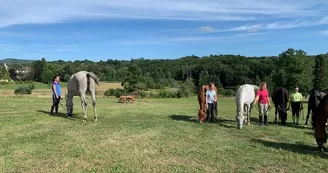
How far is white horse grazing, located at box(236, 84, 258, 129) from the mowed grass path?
1.80ft

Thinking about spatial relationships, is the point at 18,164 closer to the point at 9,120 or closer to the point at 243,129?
the point at 9,120

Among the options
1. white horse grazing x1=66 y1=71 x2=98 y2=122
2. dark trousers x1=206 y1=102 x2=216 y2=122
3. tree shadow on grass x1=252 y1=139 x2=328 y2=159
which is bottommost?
tree shadow on grass x1=252 y1=139 x2=328 y2=159

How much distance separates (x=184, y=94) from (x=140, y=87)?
15.8 metres

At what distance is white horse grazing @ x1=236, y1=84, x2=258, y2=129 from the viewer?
1571 centimetres

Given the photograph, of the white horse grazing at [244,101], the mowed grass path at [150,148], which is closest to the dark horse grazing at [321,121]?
the mowed grass path at [150,148]

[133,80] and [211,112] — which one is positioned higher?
[133,80]

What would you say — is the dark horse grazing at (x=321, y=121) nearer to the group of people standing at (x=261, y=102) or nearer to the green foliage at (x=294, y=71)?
the group of people standing at (x=261, y=102)

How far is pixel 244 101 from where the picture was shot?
16.3m

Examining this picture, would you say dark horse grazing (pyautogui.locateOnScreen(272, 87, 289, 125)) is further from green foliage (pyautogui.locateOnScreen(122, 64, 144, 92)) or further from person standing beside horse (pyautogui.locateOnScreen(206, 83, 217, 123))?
green foliage (pyautogui.locateOnScreen(122, 64, 144, 92))

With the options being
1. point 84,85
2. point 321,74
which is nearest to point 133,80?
point 321,74

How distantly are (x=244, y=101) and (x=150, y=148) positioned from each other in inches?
267

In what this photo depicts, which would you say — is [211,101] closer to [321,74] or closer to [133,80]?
[133,80]

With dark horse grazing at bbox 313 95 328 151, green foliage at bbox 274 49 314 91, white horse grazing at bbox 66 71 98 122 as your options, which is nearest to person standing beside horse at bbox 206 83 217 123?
white horse grazing at bbox 66 71 98 122

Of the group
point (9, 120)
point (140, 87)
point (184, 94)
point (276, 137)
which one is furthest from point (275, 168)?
point (140, 87)
